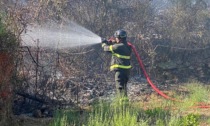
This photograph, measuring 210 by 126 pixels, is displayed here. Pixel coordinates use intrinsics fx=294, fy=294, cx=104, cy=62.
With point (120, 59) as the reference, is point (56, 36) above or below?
above

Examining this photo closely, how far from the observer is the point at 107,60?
1055 centimetres

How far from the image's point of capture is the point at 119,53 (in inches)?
273

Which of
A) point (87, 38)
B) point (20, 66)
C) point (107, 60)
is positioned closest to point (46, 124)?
point (20, 66)

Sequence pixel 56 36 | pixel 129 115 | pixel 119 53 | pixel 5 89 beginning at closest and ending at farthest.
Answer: pixel 5 89 < pixel 129 115 < pixel 119 53 < pixel 56 36

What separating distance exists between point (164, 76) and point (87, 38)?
143 inches

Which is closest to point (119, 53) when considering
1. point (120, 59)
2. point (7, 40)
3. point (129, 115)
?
point (120, 59)

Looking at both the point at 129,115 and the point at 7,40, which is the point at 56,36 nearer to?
the point at 7,40

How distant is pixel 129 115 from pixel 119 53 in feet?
8.77

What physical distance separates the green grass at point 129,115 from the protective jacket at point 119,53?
1.28 meters

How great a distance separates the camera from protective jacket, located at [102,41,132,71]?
6.83 meters

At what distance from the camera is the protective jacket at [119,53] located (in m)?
6.83

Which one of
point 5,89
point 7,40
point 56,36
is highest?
point 56,36

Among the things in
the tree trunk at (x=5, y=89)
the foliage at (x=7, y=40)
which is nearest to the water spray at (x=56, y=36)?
the foliage at (x=7, y=40)

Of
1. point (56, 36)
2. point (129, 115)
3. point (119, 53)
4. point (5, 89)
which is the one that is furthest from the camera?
point (56, 36)
